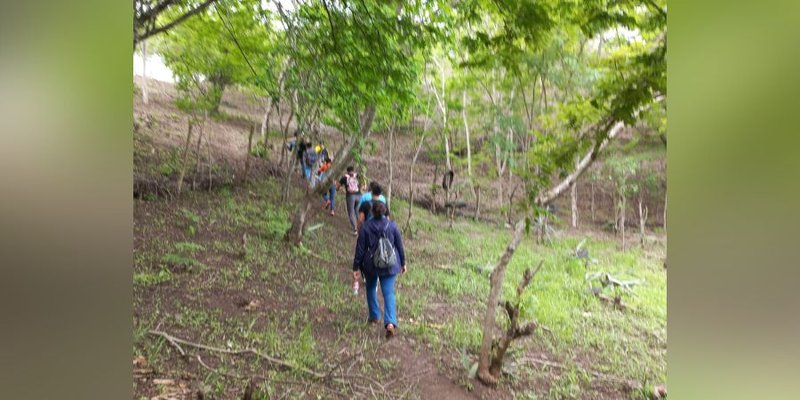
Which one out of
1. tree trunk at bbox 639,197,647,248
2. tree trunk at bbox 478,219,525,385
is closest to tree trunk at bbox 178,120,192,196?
tree trunk at bbox 478,219,525,385

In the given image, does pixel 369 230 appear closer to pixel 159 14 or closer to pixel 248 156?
pixel 248 156

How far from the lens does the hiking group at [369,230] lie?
2.52 metres

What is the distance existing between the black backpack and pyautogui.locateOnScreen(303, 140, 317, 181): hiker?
0.52m

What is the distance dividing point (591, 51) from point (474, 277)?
1375 millimetres

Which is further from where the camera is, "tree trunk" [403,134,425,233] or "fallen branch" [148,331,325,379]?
"tree trunk" [403,134,425,233]

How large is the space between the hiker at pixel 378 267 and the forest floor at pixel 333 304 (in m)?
0.05

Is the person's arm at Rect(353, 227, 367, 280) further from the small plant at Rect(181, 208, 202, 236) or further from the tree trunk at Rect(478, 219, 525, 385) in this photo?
the small plant at Rect(181, 208, 202, 236)

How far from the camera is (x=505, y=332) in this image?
2.53 meters

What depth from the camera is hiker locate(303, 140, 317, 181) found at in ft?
8.45

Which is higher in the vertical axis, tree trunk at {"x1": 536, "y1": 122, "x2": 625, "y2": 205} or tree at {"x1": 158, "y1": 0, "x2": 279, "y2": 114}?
tree at {"x1": 158, "y1": 0, "x2": 279, "y2": 114}

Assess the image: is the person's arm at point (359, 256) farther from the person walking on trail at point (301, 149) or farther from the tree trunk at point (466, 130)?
the tree trunk at point (466, 130)

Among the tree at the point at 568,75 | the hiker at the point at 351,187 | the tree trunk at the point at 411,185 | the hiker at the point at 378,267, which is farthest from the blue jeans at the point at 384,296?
the tree at the point at 568,75
